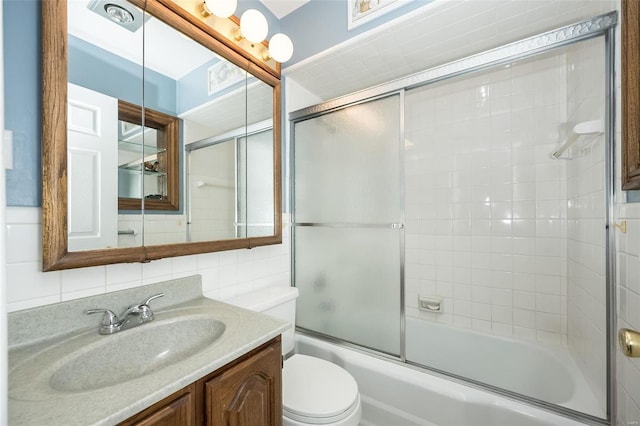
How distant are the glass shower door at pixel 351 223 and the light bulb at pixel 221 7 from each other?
786 mm

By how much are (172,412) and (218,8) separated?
1547mm

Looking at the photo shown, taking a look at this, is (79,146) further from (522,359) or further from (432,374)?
(522,359)

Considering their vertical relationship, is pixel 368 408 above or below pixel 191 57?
below

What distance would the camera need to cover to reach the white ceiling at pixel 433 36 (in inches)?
49.4

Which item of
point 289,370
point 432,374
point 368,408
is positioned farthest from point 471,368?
point 289,370

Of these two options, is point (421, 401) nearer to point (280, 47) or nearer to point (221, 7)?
point (280, 47)

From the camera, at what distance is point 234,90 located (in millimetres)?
1506

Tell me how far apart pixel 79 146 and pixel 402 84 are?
150 cm

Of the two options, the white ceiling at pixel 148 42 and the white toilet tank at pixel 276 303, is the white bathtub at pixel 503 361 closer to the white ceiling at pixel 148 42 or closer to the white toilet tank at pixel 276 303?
the white toilet tank at pixel 276 303

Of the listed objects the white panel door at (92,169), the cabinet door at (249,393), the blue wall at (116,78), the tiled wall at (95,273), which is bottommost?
the cabinet door at (249,393)

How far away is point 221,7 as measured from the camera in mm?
1268

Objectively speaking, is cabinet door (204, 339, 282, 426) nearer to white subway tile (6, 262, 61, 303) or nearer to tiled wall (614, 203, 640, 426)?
white subway tile (6, 262, 61, 303)

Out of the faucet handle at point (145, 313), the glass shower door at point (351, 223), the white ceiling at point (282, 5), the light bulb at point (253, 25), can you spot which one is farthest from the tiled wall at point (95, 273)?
the white ceiling at point (282, 5)

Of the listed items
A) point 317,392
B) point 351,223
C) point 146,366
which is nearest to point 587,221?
point 351,223
